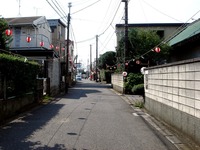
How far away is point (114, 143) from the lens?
743cm

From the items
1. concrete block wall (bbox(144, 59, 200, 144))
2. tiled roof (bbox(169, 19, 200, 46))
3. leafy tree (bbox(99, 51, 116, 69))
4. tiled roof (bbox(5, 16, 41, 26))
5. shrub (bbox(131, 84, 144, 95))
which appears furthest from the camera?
leafy tree (bbox(99, 51, 116, 69))

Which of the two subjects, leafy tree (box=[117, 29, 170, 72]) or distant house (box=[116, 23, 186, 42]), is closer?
leafy tree (box=[117, 29, 170, 72])

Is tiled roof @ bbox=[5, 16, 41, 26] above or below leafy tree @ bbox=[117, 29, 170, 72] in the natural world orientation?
above

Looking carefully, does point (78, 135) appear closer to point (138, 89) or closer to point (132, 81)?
point (138, 89)

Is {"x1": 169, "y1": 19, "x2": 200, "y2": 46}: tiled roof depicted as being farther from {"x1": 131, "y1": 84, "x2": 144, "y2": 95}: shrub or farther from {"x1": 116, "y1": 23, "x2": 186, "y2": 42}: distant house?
{"x1": 116, "y1": 23, "x2": 186, "y2": 42}: distant house

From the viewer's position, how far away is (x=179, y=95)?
905cm

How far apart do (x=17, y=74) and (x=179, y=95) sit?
289 inches

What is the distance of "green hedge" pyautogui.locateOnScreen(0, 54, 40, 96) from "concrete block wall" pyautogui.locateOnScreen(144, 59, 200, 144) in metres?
6.23

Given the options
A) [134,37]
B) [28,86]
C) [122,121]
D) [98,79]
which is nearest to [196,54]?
[122,121]

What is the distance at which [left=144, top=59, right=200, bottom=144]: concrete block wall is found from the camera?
24.3 ft

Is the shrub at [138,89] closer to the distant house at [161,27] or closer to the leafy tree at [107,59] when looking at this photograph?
the distant house at [161,27]

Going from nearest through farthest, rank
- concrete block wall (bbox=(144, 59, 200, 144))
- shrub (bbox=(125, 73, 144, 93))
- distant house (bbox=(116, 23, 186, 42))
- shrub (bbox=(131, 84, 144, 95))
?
concrete block wall (bbox=(144, 59, 200, 144)) → shrub (bbox=(131, 84, 144, 95)) → shrub (bbox=(125, 73, 144, 93)) → distant house (bbox=(116, 23, 186, 42))

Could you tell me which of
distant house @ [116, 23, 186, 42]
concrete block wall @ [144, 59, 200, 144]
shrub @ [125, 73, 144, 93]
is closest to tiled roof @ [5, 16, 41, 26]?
distant house @ [116, 23, 186, 42]

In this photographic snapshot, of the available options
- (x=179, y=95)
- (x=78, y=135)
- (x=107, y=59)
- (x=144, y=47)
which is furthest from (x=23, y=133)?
(x=107, y=59)
